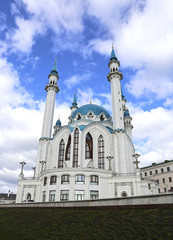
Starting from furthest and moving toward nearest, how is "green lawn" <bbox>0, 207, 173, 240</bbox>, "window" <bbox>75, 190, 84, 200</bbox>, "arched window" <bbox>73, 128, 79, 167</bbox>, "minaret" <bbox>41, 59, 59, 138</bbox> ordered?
"minaret" <bbox>41, 59, 59, 138</bbox>, "arched window" <bbox>73, 128, 79, 167</bbox>, "window" <bbox>75, 190, 84, 200</bbox>, "green lawn" <bbox>0, 207, 173, 240</bbox>

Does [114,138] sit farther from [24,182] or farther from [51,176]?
[24,182]

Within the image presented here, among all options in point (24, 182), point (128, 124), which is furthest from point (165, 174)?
point (24, 182)

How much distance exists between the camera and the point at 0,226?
16641mm

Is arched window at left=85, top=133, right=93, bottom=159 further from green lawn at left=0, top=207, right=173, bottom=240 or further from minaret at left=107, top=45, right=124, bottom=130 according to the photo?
green lawn at left=0, top=207, right=173, bottom=240

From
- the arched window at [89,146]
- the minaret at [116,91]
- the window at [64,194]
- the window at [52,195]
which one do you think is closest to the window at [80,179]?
the window at [64,194]

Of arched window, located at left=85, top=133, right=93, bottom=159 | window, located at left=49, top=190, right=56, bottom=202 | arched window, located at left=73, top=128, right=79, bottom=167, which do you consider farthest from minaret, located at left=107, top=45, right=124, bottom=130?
window, located at left=49, top=190, right=56, bottom=202

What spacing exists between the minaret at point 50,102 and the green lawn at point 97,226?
3755 cm

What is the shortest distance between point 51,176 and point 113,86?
30163 millimetres

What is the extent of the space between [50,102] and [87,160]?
23073mm

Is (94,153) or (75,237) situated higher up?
(94,153)

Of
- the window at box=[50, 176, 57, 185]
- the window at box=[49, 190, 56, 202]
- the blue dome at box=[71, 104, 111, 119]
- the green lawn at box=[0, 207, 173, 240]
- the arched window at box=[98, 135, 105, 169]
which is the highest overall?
the blue dome at box=[71, 104, 111, 119]

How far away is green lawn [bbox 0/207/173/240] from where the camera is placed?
9.77 m

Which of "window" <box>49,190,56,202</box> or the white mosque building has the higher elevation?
the white mosque building

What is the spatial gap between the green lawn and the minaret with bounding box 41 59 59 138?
37.6m
